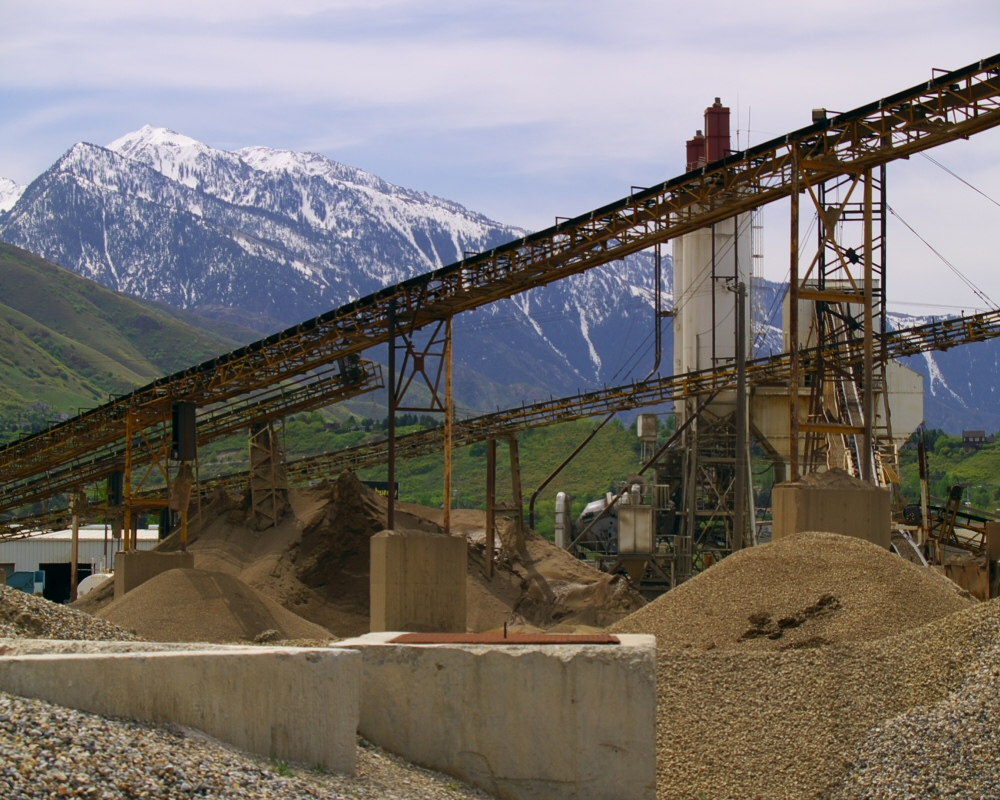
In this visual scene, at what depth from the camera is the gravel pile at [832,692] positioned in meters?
14.2

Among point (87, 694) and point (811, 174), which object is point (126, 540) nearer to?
point (811, 174)

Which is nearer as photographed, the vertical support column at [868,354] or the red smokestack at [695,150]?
the vertical support column at [868,354]

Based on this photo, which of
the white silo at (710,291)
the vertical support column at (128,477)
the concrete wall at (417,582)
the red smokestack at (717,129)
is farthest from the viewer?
the red smokestack at (717,129)

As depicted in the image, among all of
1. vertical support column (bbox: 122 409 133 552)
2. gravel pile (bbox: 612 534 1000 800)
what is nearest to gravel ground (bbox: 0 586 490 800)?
gravel pile (bbox: 612 534 1000 800)

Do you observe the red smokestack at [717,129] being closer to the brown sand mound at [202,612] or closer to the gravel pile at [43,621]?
the brown sand mound at [202,612]

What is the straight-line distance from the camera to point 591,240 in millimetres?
Answer: 27547

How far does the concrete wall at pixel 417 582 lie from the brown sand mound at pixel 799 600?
7517mm

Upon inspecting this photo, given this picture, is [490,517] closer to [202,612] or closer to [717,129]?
[202,612]

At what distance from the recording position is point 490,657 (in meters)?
13.9

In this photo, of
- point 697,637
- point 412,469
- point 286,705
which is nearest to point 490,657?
point 286,705

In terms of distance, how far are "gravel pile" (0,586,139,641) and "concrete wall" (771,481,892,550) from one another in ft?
31.7

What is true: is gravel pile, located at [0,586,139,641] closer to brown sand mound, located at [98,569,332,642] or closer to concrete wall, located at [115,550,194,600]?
brown sand mound, located at [98,569,332,642]

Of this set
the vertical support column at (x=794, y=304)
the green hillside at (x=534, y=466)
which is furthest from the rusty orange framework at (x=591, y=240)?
the green hillside at (x=534, y=466)

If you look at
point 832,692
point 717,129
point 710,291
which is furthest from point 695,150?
point 832,692
